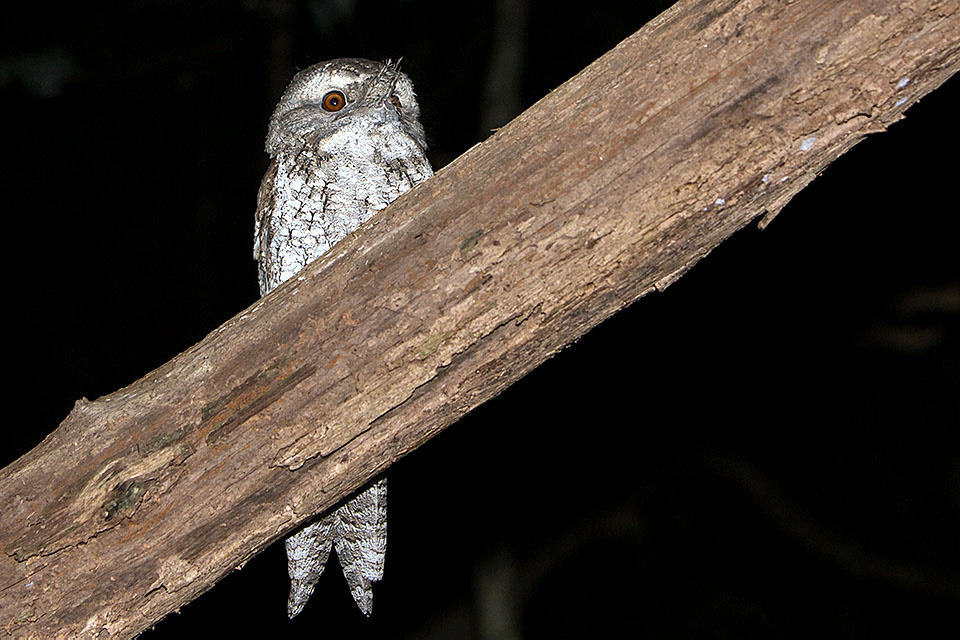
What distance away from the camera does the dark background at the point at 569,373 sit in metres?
4.05

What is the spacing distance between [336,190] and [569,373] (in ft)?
8.02

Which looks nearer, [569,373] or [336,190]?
[336,190]

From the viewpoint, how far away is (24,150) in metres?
4.33

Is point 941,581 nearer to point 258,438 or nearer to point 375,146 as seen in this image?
point 375,146

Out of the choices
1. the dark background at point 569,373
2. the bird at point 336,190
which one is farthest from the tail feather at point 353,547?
the dark background at point 569,373

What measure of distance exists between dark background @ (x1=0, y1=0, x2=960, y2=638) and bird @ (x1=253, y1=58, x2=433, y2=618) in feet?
4.78

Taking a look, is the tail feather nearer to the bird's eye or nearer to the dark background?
the bird's eye

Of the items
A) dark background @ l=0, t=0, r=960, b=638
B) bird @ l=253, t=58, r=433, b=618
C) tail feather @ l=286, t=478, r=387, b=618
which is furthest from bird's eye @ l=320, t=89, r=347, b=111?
dark background @ l=0, t=0, r=960, b=638

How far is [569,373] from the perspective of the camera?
4543 millimetres

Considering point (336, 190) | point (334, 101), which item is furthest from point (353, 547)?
point (334, 101)

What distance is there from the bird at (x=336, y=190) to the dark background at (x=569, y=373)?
1.46 metres

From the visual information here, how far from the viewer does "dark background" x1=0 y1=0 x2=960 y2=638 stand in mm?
4055

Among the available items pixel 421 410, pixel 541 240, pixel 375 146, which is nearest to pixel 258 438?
pixel 421 410

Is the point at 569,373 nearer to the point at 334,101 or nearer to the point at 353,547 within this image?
the point at 353,547
